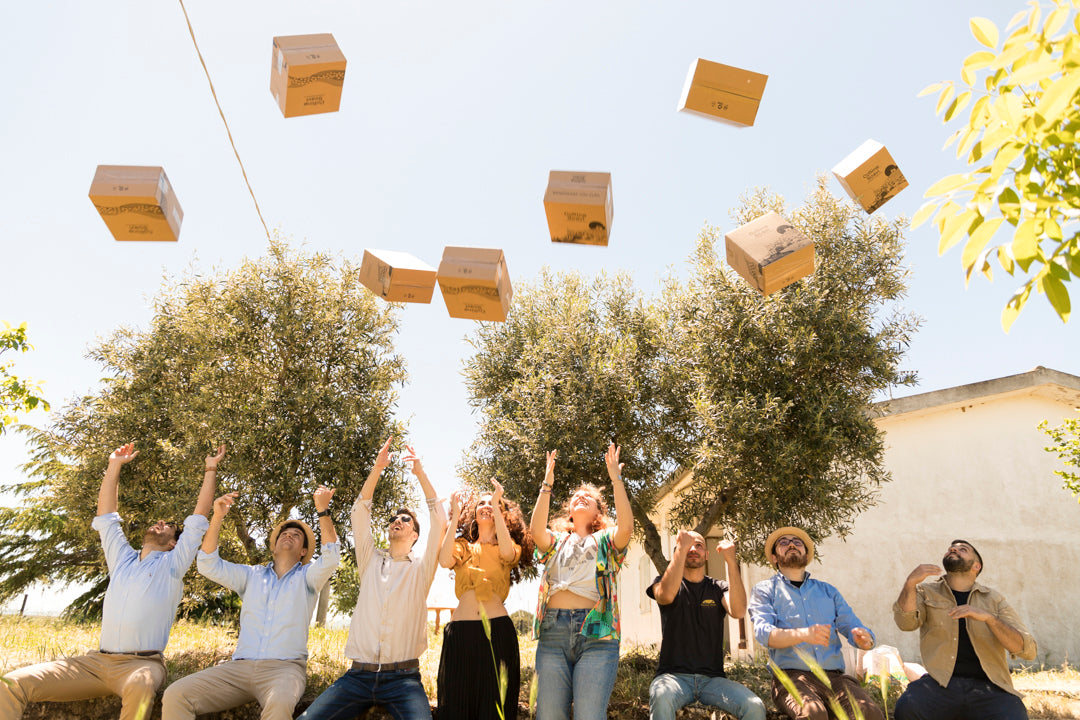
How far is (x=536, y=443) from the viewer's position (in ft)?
32.7

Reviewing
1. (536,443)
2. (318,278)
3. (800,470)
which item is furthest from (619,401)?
(318,278)

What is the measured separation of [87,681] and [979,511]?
14017 millimetres

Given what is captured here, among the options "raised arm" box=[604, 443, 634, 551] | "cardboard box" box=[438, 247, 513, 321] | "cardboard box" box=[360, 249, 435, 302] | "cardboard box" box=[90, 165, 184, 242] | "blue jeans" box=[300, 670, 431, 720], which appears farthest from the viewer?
"cardboard box" box=[360, 249, 435, 302]

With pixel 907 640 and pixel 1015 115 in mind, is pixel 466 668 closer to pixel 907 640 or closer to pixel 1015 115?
pixel 1015 115

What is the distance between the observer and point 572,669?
5160 mm

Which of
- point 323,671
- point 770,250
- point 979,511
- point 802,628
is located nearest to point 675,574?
point 802,628

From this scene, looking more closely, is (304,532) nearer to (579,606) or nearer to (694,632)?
(579,606)

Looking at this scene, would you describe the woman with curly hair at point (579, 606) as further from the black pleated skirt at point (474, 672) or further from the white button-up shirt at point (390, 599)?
the white button-up shirt at point (390, 599)

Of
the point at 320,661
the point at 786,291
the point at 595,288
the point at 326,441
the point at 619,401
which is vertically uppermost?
the point at 595,288

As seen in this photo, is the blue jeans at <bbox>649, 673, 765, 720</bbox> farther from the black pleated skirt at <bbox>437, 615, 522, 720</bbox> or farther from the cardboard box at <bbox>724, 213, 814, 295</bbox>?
the cardboard box at <bbox>724, 213, 814, 295</bbox>

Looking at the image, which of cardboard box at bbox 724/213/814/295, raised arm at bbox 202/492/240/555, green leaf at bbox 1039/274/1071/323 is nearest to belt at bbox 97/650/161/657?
raised arm at bbox 202/492/240/555

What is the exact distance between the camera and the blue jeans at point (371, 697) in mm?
5062

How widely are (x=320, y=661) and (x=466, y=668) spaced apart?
4.29 metres

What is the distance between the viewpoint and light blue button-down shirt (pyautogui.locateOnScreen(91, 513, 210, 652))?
18.9 ft
